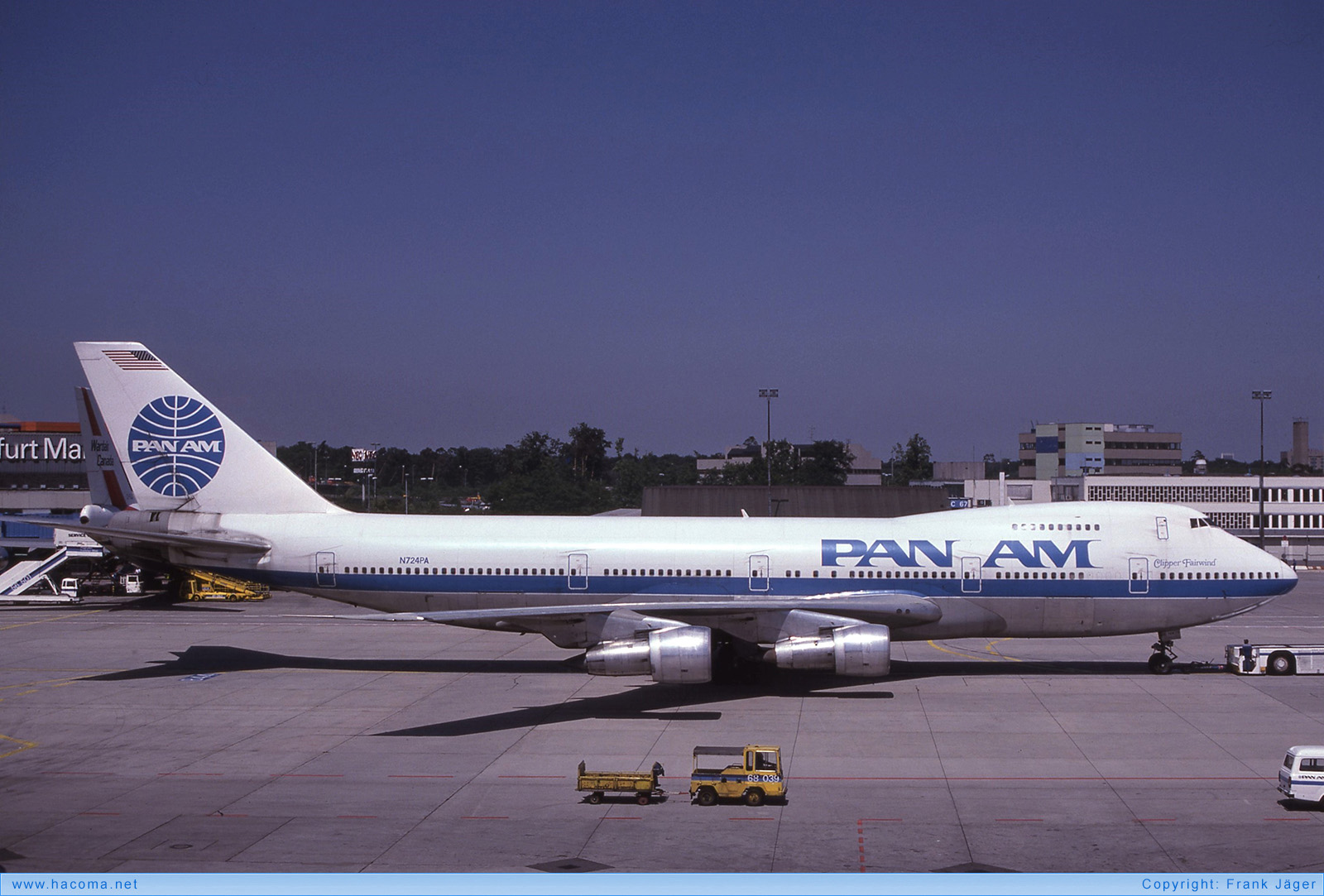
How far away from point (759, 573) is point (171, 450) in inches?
713

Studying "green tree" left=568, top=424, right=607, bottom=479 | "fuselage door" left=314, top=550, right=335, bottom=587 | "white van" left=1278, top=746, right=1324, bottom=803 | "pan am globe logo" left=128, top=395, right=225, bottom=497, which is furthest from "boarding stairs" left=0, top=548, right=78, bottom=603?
"green tree" left=568, top=424, right=607, bottom=479

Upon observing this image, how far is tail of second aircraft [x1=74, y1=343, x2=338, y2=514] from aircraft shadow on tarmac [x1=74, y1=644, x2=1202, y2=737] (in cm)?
498

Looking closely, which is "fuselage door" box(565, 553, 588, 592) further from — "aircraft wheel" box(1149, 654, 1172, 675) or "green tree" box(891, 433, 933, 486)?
"green tree" box(891, 433, 933, 486)

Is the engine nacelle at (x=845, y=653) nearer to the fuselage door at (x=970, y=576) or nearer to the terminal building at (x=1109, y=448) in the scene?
the fuselage door at (x=970, y=576)

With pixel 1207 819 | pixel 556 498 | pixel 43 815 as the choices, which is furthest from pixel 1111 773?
pixel 556 498

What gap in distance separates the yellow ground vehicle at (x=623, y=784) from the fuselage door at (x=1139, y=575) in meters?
17.7

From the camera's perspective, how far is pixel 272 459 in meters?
32.0

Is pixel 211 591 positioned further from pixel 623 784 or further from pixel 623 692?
pixel 623 784

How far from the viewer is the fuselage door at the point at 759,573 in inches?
1161

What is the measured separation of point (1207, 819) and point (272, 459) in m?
26.3

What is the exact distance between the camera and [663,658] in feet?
83.9

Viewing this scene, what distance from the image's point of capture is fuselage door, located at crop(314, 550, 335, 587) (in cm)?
3000

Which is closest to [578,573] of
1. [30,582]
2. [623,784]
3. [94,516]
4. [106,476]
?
[623,784]

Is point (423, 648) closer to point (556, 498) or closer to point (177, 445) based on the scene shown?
point (177, 445)
